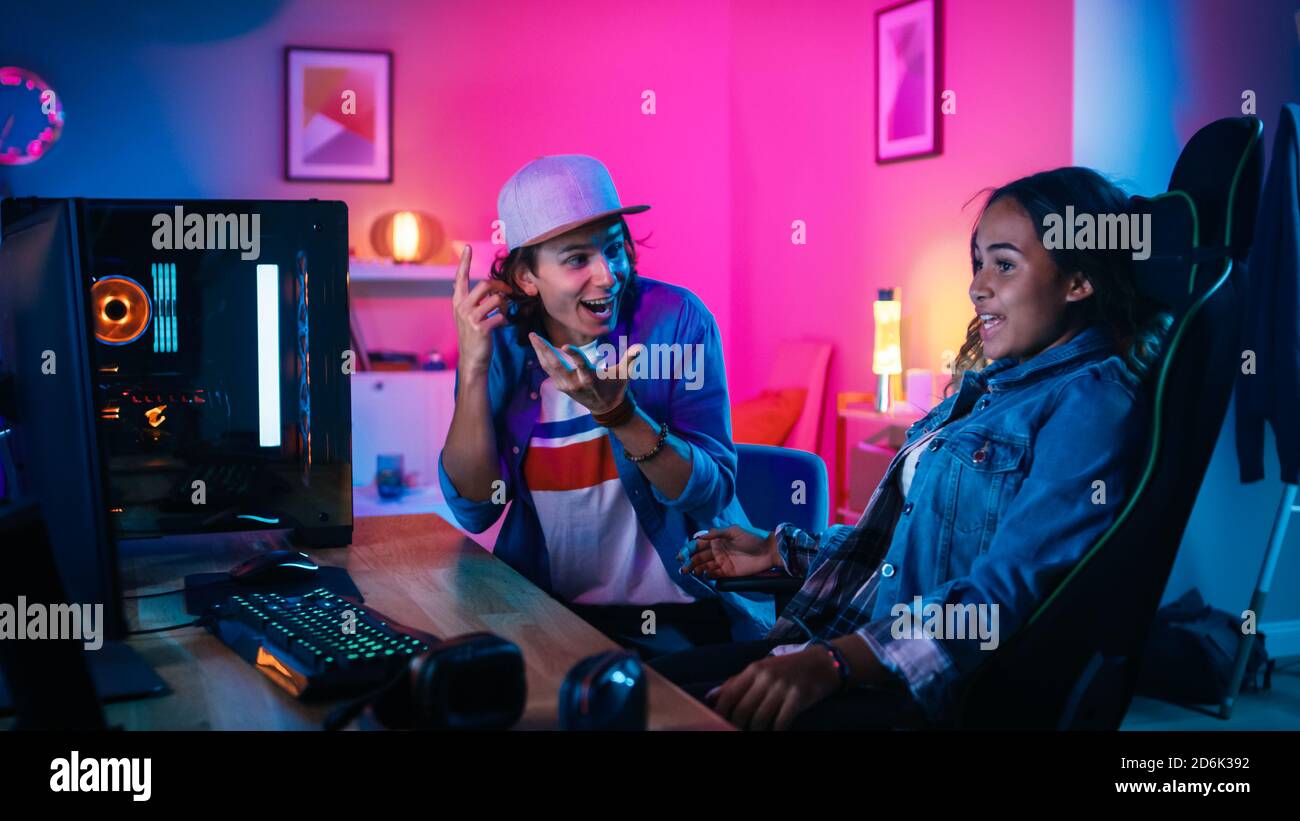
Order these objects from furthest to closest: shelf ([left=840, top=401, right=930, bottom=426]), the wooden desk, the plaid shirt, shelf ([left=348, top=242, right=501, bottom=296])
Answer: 1. shelf ([left=348, top=242, right=501, bottom=296])
2. shelf ([left=840, top=401, right=930, bottom=426])
3. the plaid shirt
4. the wooden desk

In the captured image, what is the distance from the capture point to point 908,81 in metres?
4.67

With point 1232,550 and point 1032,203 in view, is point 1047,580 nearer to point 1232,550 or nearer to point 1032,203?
point 1032,203

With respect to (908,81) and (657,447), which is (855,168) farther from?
(657,447)

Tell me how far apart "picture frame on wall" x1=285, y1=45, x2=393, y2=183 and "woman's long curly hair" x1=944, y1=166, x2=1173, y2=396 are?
4.02 meters

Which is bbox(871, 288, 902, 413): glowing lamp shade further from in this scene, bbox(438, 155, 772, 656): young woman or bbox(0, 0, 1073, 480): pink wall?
bbox(438, 155, 772, 656): young woman

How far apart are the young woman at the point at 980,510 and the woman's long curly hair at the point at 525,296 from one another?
51 centimetres

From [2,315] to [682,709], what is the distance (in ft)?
3.09

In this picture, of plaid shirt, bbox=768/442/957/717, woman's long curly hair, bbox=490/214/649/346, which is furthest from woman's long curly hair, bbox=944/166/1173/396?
woman's long curly hair, bbox=490/214/649/346

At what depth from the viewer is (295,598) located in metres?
1.36

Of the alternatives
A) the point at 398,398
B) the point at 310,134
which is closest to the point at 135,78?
the point at 310,134

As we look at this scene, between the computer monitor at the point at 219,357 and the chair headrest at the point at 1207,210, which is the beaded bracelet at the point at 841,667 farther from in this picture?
the computer monitor at the point at 219,357

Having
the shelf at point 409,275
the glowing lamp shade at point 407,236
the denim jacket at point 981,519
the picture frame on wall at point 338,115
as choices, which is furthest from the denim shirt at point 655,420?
the picture frame on wall at point 338,115

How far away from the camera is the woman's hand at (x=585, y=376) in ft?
5.42

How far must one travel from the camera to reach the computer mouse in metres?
1.51
